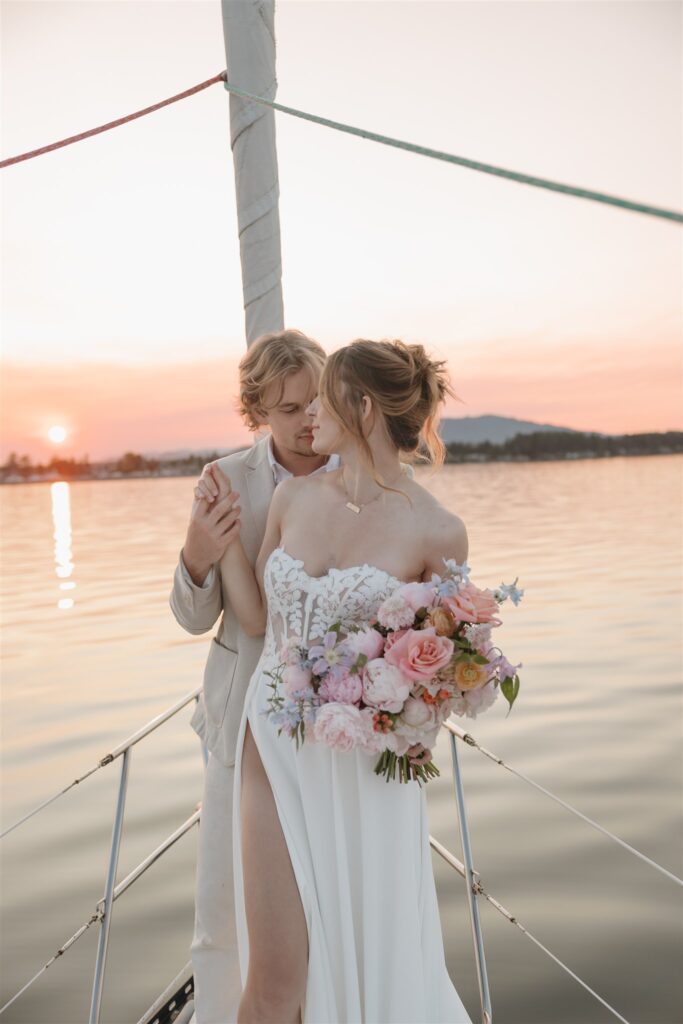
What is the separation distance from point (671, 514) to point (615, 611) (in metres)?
17.1

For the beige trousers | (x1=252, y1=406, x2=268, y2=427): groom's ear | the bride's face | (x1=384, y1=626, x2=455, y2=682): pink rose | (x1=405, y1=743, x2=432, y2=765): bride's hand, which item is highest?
(x1=252, y1=406, x2=268, y2=427): groom's ear

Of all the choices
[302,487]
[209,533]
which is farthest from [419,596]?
[209,533]

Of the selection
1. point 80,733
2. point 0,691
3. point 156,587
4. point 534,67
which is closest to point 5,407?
point 156,587

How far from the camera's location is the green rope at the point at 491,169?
140 cm

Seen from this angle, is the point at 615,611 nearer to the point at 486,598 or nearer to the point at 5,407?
the point at 486,598

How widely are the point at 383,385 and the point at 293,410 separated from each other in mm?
389

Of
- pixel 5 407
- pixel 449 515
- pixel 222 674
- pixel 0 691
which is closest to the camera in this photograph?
pixel 449 515

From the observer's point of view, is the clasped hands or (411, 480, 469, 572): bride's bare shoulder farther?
the clasped hands

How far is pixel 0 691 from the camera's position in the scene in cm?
1045

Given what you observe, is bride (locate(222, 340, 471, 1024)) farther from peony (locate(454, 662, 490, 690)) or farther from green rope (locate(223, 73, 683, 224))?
green rope (locate(223, 73, 683, 224))

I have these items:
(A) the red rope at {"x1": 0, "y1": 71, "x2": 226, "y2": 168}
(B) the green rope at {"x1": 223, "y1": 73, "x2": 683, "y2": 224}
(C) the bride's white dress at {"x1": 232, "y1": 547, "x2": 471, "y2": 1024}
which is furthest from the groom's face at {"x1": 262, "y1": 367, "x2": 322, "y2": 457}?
(A) the red rope at {"x1": 0, "y1": 71, "x2": 226, "y2": 168}

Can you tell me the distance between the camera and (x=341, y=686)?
85.5 inches

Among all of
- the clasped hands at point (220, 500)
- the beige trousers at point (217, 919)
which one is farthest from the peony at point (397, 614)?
the beige trousers at point (217, 919)

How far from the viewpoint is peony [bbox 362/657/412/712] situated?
2.12 m
